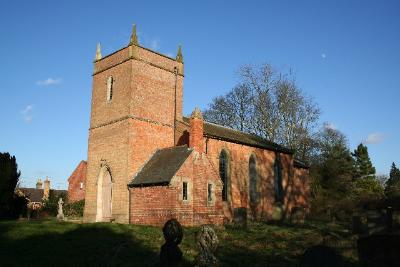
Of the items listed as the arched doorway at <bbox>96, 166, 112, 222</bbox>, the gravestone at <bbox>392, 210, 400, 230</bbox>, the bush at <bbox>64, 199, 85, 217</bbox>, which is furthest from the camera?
the bush at <bbox>64, 199, 85, 217</bbox>

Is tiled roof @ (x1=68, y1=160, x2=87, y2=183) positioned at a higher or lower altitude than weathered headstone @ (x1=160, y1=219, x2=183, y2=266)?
higher

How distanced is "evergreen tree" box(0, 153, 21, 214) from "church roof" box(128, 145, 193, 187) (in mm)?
11148

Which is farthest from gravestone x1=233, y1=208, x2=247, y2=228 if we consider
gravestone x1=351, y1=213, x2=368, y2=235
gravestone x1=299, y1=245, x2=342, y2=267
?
gravestone x1=299, y1=245, x2=342, y2=267

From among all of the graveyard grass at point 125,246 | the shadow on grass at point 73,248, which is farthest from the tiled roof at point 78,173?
the shadow on grass at point 73,248

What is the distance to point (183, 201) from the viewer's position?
2262cm

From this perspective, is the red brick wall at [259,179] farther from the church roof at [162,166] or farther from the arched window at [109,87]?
the arched window at [109,87]

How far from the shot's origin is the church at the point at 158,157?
2320 centimetres

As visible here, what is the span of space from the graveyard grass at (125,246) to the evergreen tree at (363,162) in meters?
41.1

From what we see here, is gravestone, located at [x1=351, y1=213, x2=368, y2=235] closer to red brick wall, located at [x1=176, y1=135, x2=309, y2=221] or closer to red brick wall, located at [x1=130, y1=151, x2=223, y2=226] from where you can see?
red brick wall, located at [x1=130, y1=151, x2=223, y2=226]

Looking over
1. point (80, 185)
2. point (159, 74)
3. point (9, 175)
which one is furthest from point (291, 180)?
point (80, 185)

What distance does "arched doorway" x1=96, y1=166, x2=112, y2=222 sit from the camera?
26.4m

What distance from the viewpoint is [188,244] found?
1582cm

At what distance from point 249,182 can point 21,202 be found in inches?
770

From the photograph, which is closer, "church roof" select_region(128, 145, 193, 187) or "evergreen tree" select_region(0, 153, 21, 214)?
"church roof" select_region(128, 145, 193, 187)
